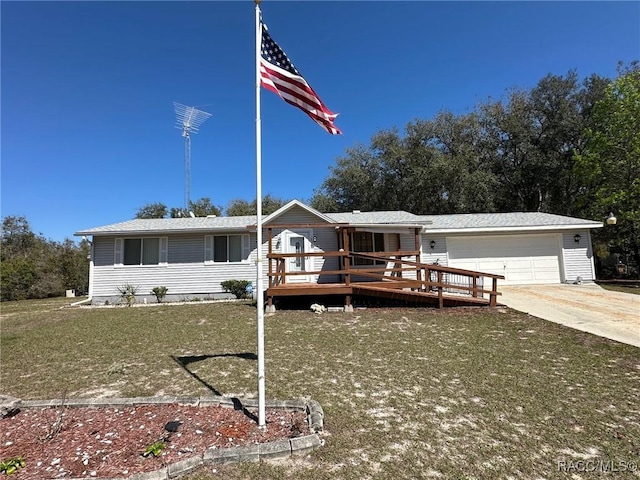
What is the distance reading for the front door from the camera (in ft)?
46.6

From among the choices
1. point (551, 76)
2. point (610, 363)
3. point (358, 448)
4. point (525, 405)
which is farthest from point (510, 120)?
point (358, 448)

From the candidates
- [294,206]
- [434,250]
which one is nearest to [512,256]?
[434,250]

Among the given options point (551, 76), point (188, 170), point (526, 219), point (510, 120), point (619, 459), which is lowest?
point (619, 459)

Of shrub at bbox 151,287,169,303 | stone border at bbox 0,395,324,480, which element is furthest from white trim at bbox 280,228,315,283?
stone border at bbox 0,395,324,480

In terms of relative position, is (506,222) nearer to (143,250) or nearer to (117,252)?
(143,250)

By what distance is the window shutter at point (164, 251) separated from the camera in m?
14.6

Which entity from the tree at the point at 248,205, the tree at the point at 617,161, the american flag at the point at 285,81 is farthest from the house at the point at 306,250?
the tree at the point at 248,205

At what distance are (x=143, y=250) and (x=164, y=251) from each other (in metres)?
0.95

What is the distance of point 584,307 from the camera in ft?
31.2

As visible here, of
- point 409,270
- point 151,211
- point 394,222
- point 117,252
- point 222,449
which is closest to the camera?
point 222,449

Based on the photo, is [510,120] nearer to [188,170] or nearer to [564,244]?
[564,244]

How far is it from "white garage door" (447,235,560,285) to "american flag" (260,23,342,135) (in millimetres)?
12734

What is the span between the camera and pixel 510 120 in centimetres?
2452

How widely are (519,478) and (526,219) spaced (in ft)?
51.7
